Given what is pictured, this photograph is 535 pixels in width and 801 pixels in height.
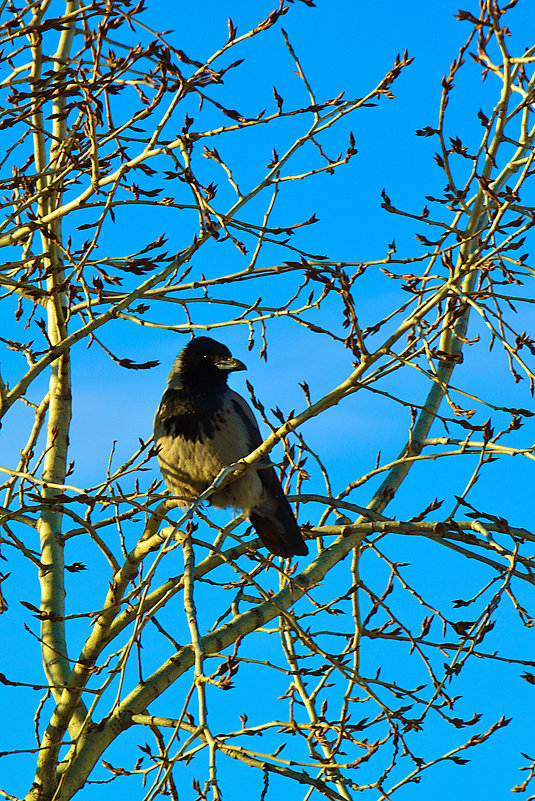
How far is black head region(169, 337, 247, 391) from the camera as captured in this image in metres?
6.38

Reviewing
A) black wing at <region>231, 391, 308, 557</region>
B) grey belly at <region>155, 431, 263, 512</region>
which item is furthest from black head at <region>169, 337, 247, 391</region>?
black wing at <region>231, 391, 308, 557</region>

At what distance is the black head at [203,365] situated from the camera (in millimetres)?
6379

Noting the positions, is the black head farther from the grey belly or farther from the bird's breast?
the grey belly

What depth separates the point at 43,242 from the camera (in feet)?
20.8

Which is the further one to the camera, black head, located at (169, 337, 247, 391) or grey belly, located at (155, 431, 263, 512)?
black head, located at (169, 337, 247, 391)

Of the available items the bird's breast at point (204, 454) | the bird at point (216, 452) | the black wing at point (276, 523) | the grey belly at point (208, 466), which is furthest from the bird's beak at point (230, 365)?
the black wing at point (276, 523)

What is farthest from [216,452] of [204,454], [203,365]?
[203,365]

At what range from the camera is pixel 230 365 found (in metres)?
6.17

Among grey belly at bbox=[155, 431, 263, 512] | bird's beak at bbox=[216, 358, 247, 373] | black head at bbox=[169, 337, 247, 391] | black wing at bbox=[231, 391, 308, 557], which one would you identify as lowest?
black wing at bbox=[231, 391, 308, 557]

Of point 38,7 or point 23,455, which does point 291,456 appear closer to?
point 23,455

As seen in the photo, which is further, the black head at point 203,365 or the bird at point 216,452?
the black head at point 203,365

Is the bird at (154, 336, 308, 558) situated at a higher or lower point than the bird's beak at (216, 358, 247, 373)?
lower

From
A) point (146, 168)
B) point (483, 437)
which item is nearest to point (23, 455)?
point (146, 168)

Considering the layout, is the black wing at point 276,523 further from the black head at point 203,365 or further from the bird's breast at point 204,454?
the black head at point 203,365
